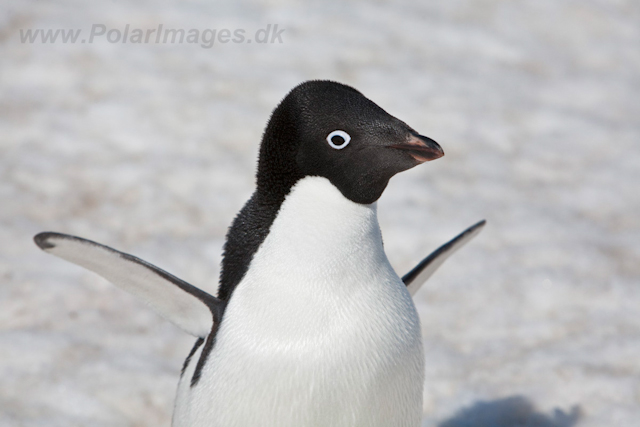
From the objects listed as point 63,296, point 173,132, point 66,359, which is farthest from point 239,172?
point 66,359

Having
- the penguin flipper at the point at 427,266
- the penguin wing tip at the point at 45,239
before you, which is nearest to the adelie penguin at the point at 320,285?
the penguin flipper at the point at 427,266

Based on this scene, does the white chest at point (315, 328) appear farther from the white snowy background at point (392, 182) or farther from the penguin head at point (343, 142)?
the white snowy background at point (392, 182)

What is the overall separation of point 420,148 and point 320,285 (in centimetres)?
42

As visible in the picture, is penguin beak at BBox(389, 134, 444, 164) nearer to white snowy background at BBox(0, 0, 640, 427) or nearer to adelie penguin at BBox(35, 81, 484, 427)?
adelie penguin at BBox(35, 81, 484, 427)

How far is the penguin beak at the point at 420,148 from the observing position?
1.59m

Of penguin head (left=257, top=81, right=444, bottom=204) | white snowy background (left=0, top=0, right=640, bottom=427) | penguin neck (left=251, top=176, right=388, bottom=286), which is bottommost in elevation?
white snowy background (left=0, top=0, right=640, bottom=427)

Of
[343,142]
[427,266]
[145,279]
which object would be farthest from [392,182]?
[343,142]

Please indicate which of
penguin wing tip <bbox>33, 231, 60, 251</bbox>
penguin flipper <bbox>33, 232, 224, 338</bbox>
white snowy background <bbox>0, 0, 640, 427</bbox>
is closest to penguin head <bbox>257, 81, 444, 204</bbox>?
penguin flipper <bbox>33, 232, 224, 338</bbox>

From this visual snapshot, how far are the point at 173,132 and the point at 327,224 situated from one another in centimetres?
289

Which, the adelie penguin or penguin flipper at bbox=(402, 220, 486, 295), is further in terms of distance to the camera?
penguin flipper at bbox=(402, 220, 486, 295)

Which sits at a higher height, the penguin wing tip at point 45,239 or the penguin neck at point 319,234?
the penguin neck at point 319,234

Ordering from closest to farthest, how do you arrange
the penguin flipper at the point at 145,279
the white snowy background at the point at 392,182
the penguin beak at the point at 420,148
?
the penguin beak at the point at 420,148 → the penguin flipper at the point at 145,279 → the white snowy background at the point at 392,182

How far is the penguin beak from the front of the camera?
1.59 meters

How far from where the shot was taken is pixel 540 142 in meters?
4.43
